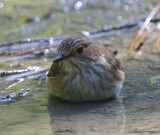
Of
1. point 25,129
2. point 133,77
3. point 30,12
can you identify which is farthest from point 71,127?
point 30,12

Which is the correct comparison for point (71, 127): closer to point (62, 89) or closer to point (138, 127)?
point (138, 127)

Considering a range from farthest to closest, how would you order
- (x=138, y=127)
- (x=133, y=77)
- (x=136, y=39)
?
(x=136, y=39) → (x=133, y=77) → (x=138, y=127)

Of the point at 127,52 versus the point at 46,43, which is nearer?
the point at 127,52

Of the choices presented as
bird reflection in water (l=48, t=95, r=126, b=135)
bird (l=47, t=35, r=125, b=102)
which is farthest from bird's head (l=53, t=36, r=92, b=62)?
bird reflection in water (l=48, t=95, r=126, b=135)

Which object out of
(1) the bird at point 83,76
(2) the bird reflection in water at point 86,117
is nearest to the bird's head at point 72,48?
(1) the bird at point 83,76

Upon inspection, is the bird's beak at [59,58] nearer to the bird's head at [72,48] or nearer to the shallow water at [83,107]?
the bird's head at [72,48]

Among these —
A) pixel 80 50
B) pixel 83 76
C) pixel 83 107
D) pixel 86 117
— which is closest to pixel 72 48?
pixel 80 50

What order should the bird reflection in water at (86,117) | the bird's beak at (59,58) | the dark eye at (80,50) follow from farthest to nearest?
the dark eye at (80,50) < the bird's beak at (59,58) < the bird reflection in water at (86,117)
